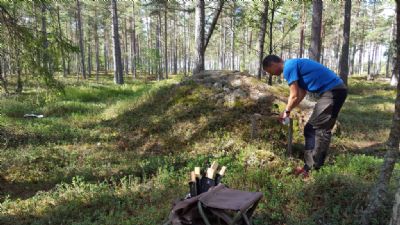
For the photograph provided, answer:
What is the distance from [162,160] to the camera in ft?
24.6

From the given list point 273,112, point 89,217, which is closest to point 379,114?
point 273,112

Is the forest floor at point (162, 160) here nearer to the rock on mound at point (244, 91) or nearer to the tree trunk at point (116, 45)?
the rock on mound at point (244, 91)

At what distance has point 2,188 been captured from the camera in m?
6.57

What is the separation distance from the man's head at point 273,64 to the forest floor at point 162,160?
1.85m

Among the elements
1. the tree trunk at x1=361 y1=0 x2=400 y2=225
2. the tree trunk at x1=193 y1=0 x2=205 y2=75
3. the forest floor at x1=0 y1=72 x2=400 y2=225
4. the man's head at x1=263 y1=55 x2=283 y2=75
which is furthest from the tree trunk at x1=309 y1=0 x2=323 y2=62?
the tree trunk at x1=361 y1=0 x2=400 y2=225

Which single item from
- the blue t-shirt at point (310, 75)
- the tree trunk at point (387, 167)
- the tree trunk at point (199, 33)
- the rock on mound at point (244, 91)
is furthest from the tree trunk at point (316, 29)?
the tree trunk at point (387, 167)

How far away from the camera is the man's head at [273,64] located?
215 inches

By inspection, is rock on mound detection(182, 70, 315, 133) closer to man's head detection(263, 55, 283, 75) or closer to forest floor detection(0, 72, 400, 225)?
forest floor detection(0, 72, 400, 225)

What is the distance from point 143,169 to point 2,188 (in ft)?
9.50

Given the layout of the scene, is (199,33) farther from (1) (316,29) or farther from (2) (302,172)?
(2) (302,172)

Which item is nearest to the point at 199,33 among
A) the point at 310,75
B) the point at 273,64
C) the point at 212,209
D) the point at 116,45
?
the point at 273,64

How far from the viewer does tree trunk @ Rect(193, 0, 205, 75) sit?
12312 millimetres

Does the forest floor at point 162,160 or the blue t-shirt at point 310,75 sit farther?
the blue t-shirt at point 310,75

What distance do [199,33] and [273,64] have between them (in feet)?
25.0
